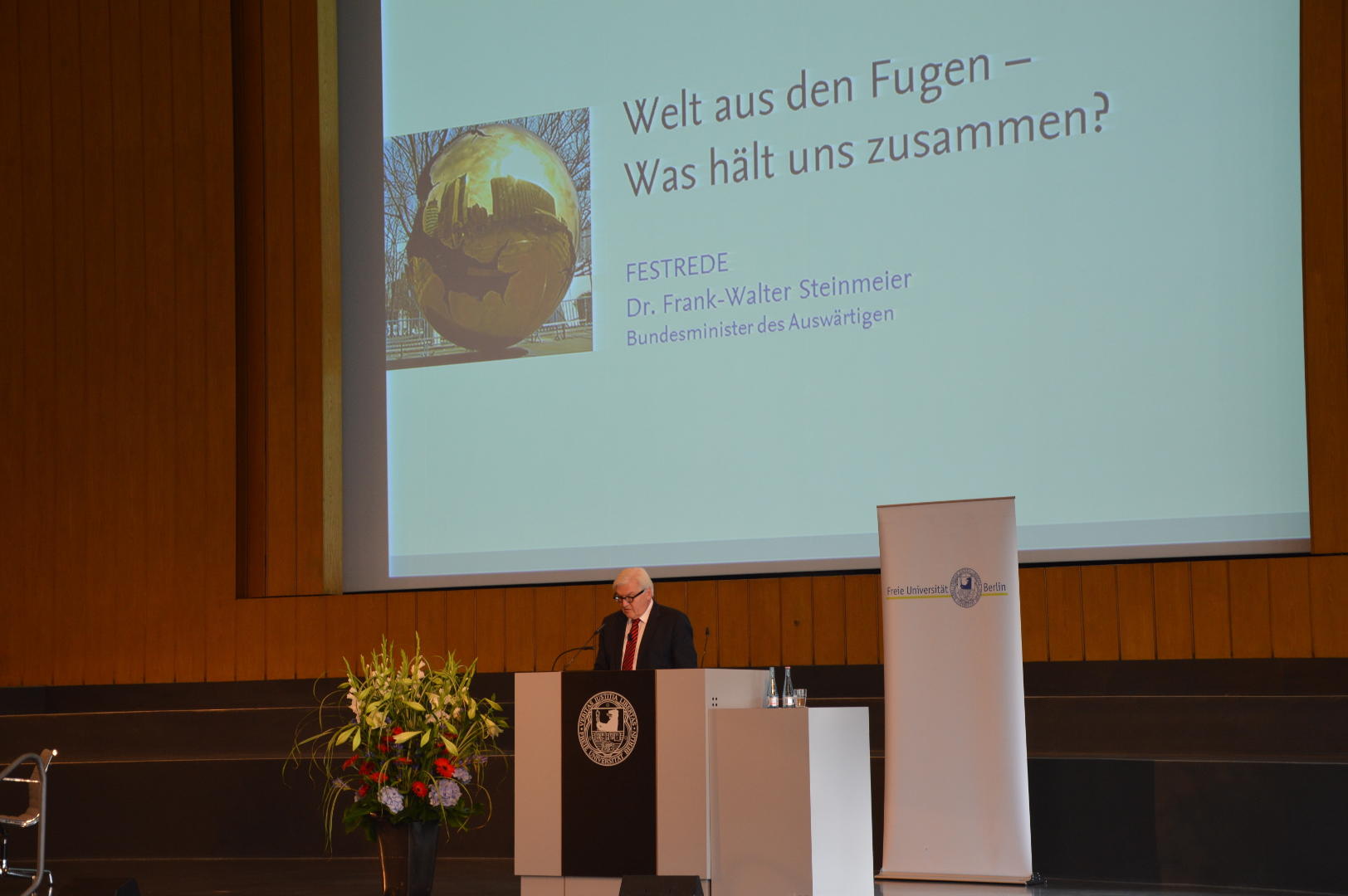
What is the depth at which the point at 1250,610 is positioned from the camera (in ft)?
19.7

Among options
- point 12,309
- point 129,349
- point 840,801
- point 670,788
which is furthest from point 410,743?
point 12,309

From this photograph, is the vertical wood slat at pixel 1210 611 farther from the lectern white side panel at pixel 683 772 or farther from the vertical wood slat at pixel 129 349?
the vertical wood slat at pixel 129 349

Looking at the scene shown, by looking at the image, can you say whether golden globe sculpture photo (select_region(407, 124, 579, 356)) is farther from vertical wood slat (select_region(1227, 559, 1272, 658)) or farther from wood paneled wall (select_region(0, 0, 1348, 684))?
vertical wood slat (select_region(1227, 559, 1272, 658))

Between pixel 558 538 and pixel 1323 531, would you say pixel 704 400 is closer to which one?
pixel 558 538

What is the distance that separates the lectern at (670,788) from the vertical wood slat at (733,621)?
2.54 meters

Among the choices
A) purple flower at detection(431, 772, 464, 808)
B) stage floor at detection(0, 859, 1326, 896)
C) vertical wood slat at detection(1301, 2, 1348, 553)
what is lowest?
stage floor at detection(0, 859, 1326, 896)

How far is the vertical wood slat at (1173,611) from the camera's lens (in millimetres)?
6090

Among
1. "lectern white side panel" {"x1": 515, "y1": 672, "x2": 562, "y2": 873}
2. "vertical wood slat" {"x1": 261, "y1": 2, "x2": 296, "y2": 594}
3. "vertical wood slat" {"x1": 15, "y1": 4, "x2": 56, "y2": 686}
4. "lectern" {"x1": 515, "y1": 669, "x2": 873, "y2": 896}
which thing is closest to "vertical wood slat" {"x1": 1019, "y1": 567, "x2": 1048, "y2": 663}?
"lectern" {"x1": 515, "y1": 669, "x2": 873, "y2": 896}

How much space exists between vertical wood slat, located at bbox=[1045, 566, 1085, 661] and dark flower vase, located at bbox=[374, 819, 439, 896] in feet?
10.2

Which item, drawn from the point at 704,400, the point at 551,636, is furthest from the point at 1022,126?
the point at 551,636

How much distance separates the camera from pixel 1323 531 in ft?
19.1

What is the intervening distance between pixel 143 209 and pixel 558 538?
3.30m

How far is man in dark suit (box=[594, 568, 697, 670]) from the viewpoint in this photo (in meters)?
5.23

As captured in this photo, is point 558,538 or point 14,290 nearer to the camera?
point 558,538
